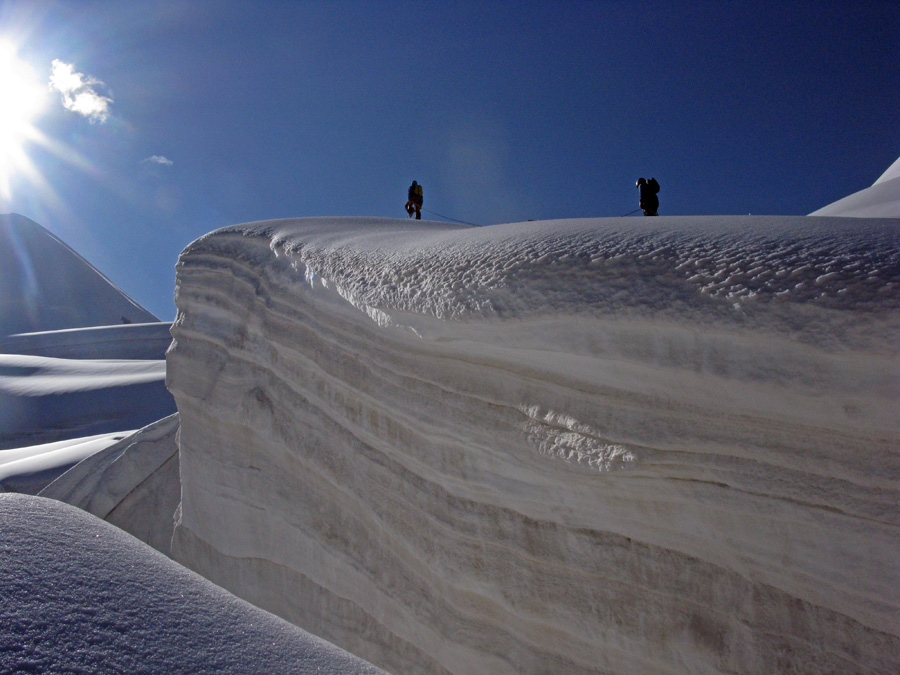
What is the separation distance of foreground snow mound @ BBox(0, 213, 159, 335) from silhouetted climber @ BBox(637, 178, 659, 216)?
1623cm

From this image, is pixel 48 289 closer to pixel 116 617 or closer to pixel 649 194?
pixel 649 194

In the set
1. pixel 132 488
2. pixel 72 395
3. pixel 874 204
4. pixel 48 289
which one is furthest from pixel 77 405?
pixel 48 289

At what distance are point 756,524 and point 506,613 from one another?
0.57 meters

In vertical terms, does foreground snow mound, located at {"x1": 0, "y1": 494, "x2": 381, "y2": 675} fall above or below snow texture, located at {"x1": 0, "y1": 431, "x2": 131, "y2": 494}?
above

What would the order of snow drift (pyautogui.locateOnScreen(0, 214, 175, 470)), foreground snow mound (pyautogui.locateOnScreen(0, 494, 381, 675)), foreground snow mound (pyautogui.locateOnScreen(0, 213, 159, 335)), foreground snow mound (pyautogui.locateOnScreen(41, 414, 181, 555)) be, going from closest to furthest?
1. foreground snow mound (pyautogui.locateOnScreen(0, 494, 381, 675))
2. foreground snow mound (pyautogui.locateOnScreen(41, 414, 181, 555))
3. snow drift (pyautogui.locateOnScreen(0, 214, 175, 470))
4. foreground snow mound (pyautogui.locateOnScreen(0, 213, 159, 335))

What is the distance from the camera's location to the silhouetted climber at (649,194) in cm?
523

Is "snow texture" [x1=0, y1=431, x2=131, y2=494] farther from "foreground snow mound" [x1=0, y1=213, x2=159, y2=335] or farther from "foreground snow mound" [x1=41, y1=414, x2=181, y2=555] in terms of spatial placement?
"foreground snow mound" [x1=0, y1=213, x2=159, y2=335]

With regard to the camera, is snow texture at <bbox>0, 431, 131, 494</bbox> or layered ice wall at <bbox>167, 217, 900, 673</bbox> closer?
layered ice wall at <bbox>167, 217, 900, 673</bbox>

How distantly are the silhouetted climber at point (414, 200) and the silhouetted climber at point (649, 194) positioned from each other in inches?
81.9

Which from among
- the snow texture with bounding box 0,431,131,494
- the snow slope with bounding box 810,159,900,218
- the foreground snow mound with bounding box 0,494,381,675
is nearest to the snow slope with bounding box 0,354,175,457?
the snow texture with bounding box 0,431,131,494

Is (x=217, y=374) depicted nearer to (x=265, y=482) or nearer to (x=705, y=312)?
(x=265, y=482)

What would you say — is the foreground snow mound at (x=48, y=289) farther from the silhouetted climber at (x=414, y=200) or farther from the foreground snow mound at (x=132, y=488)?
the foreground snow mound at (x=132, y=488)

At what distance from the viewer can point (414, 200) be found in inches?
218

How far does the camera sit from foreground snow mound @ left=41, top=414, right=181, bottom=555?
3078 mm
